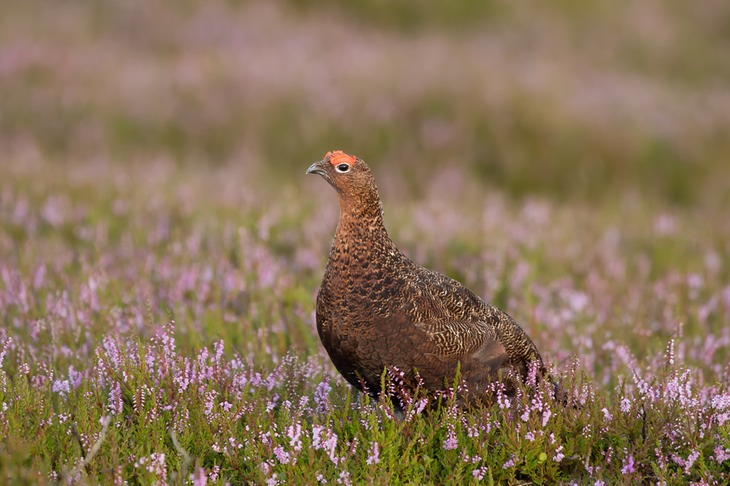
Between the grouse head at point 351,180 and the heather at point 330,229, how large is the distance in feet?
2.75

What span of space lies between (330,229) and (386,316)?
3992 millimetres

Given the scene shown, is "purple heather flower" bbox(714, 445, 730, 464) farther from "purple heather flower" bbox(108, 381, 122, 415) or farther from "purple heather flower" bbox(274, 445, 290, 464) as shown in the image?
"purple heather flower" bbox(108, 381, 122, 415)

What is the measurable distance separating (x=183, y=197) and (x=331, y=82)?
561 centimetres

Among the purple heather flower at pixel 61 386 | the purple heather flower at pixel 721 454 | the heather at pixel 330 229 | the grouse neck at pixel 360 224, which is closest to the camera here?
the purple heather flower at pixel 721 454

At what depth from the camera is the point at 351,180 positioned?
3924 mm

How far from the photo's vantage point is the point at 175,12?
16750 millimetres

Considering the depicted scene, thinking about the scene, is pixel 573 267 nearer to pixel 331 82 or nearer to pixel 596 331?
pixel 596 331

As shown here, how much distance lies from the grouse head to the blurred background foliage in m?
6.08

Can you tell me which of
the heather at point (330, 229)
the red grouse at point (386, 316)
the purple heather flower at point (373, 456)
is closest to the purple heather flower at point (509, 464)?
the heather at point (330, 229)

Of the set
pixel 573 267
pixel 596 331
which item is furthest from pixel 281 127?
pixel 596 331

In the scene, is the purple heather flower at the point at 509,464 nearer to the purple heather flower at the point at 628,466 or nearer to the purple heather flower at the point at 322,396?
the purple heather flower at the point at 628,466

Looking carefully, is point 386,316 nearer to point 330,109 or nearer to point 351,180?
point 351,180

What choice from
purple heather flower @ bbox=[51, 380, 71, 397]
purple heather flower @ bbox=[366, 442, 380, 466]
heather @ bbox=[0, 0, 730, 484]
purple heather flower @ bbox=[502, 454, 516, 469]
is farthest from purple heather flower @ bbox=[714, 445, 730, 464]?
purple heather flower @ bbox=[51, 380, 71, 397]

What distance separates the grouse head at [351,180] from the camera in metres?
3.92
